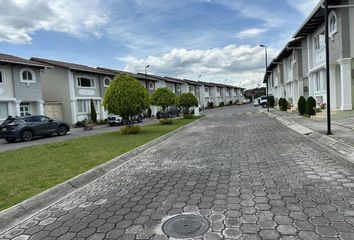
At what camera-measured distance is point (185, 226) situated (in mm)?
3971

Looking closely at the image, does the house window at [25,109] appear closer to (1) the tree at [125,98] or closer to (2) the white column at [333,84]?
(1) the tree at [125,98]

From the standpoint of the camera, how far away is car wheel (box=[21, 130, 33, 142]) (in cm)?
1830

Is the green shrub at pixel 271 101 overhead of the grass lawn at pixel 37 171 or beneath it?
overhead

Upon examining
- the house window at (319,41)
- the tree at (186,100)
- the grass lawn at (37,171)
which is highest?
the house window at (319,41)

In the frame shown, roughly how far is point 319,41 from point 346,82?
6397 mm

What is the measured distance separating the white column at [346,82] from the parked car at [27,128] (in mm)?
18792

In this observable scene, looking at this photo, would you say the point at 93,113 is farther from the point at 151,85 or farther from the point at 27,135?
the point at 151,85

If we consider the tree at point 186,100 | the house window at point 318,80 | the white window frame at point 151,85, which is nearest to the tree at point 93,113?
the tree at point 186,100

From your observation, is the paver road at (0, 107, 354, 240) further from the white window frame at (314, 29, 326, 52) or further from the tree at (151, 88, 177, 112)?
the tree at (151, 88, 177, 112)

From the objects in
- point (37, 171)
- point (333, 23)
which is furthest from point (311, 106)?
point (37, 171)

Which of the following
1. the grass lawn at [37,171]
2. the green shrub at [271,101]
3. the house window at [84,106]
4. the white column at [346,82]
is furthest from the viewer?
the green shrub at [271,101]

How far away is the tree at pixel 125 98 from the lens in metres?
17.6

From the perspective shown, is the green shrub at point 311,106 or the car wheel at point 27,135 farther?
the green shrub at point 311,106

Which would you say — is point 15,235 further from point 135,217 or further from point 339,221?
point 339,221
